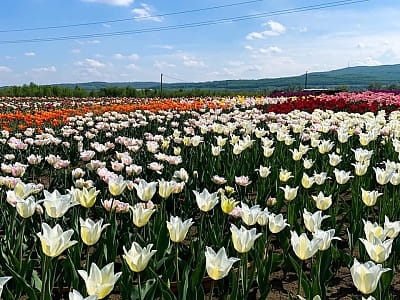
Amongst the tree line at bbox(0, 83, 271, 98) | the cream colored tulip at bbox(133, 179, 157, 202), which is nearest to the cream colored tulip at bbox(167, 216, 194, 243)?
the cream colored tulip at bbox(133, 179, 157, 202)

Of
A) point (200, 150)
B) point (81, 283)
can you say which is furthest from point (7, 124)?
point (81, 283)

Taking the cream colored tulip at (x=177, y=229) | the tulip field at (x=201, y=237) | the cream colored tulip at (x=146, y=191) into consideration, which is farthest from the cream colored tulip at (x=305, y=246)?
the cream colored tulip at (x=146, y=191)

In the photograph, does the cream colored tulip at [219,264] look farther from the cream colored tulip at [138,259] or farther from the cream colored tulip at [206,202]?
the cream colored tulip at [206,202]

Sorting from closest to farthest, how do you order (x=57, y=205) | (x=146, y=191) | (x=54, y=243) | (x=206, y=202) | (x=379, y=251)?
(x=54, y=243)
(x=379, y=251)
(x=57, y=205)
(x=206, y=202)
(x=146, y=191)

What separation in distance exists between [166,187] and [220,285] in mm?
639

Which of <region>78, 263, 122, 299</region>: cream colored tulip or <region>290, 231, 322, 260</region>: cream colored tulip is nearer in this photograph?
<region>78, 263, 122, 299</region>: cream colored tulip

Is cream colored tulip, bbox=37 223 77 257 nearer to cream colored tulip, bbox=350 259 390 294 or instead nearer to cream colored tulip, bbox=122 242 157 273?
cream colored tulip, bbox=122 242 157 273

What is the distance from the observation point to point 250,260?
9.91 ft

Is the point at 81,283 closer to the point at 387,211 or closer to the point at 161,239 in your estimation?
the point at 161,239

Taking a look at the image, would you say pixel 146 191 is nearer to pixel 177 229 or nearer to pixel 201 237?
pixel 201 237

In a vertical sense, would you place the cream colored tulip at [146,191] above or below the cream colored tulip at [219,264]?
above

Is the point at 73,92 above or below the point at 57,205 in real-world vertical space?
below

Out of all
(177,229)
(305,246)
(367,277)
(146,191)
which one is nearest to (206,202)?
(146,191)

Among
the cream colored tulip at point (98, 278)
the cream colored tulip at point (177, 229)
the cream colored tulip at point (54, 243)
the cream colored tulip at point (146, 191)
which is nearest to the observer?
the cream colored tulip at point (98, 278)
